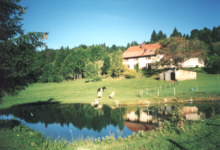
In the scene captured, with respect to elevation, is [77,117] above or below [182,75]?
below

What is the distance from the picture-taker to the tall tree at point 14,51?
448 inches

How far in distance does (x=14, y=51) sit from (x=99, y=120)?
38.9 feet

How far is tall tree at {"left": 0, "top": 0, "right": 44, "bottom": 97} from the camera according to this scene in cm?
1138

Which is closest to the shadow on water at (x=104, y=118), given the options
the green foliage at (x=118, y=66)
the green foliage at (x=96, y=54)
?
the green foliage at (x=118, y=66)

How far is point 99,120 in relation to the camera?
63.7ft

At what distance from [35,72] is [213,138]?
13570 millimetres

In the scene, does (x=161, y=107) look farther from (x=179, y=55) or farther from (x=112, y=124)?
(x=179, y=55)

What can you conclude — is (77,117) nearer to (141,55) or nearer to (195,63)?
(141,55)

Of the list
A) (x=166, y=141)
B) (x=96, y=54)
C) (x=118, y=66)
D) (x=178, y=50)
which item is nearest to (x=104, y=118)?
(x=166, y=141)

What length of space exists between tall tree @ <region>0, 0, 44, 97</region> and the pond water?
5.59 meters

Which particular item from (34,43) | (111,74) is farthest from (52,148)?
(111,74)

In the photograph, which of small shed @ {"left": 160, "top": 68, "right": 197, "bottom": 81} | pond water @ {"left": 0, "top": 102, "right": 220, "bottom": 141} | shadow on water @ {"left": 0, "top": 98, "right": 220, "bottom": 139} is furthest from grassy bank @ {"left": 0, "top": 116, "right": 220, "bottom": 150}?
small shed @ {"left": 160, "top": 68, "right": 197, "bottom": 81}

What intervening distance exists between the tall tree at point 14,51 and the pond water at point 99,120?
559cm

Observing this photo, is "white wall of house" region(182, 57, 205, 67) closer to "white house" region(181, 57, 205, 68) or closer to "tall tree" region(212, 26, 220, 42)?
"white house" region(181, 57, 205, 68)
